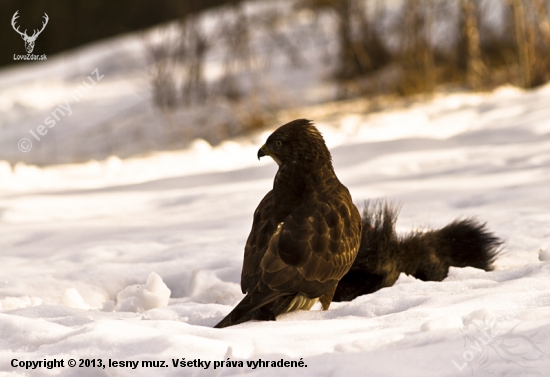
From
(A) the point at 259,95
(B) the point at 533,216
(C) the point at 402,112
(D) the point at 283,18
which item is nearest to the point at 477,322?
(B) the point at 533,216

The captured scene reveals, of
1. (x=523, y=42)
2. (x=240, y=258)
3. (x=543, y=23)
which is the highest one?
(x=543, y=23)

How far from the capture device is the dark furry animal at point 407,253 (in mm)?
3477

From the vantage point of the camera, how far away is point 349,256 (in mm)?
3008

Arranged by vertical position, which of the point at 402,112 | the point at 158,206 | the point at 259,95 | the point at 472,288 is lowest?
the point at 472,288

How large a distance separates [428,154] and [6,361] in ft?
15.1

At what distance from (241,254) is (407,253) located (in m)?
0.99

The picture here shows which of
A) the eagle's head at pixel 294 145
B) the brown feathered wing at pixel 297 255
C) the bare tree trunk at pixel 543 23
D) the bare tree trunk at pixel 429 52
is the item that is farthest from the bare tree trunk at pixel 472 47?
the brown feathered wing at pixel 297 255

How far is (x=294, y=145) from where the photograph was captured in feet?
9.99

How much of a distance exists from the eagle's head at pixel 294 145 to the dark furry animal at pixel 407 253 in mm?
627

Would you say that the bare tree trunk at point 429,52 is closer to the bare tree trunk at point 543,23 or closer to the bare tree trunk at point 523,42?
the bare tree trunk at point 523,42

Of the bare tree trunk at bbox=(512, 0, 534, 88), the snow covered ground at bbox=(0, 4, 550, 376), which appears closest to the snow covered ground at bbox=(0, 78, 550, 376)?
the snow covered ground at bbox=(0, 4, 550, 376)

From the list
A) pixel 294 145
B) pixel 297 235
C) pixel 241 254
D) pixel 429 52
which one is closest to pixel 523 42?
pixel 429 52

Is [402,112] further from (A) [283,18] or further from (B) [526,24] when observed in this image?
(A) [283,18]

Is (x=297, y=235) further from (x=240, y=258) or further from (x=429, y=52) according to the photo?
(x=429, y=52)
